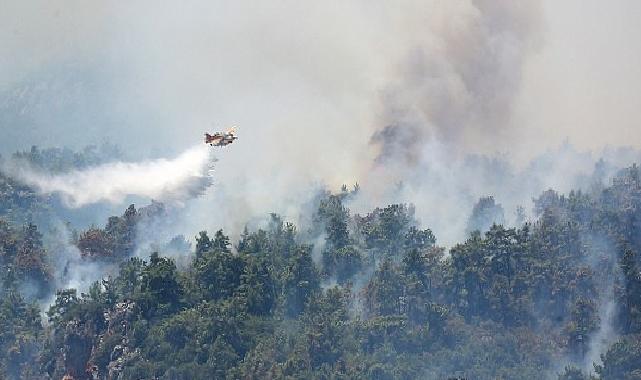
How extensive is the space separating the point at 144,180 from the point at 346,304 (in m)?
29.0

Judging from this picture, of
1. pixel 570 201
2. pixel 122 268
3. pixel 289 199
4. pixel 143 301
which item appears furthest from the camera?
pixel 289 199

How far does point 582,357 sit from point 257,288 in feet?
107

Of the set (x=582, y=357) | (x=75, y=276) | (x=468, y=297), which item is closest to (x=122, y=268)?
(x=75, y=276)

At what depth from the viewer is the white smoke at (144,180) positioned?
163 metres

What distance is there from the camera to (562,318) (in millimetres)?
154125

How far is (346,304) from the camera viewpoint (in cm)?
15775

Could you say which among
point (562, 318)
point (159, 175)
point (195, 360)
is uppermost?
point (159, 175)

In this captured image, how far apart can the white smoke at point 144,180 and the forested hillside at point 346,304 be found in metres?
5.31

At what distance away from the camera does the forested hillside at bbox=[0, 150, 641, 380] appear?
144 metres

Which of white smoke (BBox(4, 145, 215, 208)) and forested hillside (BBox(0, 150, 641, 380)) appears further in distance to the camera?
white smoke (BBox(4, 145, 215, 208))

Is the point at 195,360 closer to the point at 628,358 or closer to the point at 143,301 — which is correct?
the point at 143,301

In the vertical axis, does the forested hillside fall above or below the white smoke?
below

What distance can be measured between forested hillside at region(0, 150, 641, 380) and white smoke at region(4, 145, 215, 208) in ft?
17.4

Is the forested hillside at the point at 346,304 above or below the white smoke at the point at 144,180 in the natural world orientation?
below
